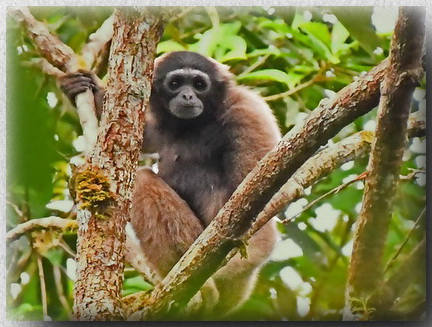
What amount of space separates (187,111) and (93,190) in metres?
0.65

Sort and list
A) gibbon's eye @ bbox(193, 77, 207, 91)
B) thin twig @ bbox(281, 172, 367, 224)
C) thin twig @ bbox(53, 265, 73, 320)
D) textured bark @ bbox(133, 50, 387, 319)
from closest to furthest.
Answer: textured bark @ bbox(133, 50, 387, 319) < thin twig @ bbox(53, 265, 73, 320) < thin twig @ bbox(281, 172, 367, 224) < gibbon's eye @ bbox(193, 77, 207, 91)

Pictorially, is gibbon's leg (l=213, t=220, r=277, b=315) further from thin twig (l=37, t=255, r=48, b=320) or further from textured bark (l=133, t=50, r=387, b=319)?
thin twig (l=37, t=255, r=48, b=320)

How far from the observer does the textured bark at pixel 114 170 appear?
2793mm

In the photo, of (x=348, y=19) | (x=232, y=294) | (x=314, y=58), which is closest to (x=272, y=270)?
(x=232, y=294)

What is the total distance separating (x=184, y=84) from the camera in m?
3.28

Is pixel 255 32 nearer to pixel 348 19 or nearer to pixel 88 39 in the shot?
pixel 348 19

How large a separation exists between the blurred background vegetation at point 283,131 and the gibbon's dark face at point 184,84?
0.22ft

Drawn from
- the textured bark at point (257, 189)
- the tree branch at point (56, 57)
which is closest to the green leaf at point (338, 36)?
the textured bark at point (257, 189)

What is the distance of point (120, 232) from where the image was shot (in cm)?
281

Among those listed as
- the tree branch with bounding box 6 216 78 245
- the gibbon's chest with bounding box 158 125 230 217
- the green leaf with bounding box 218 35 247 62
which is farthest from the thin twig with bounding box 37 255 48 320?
the green leaf with bounding box 218 35 247 62

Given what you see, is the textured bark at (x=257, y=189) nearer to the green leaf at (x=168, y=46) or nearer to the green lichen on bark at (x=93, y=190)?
the green lichen on bark at (x=93, y=190)

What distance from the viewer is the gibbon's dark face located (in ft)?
10.6

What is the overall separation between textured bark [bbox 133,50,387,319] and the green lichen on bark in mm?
440

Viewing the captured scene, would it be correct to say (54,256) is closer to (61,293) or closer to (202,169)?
(61,293)
